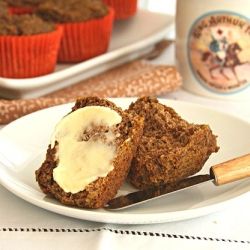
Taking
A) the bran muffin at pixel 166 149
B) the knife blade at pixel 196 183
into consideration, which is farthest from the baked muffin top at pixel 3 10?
the knife blade at pixel 196 183

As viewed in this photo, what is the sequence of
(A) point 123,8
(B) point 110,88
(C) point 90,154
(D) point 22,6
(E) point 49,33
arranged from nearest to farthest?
(C) point 90,154, (B) point 110,88, (E) point 49,33, (D) point 22,6, (A) point 123,8

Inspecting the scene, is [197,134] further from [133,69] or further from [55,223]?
[133,69]

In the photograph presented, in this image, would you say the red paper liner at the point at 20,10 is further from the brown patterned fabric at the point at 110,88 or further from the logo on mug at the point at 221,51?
the logo on mug at the point at 221,51

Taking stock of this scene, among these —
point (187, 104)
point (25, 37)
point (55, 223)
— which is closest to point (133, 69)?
point (25, 37)

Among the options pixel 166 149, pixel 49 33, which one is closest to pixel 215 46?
pixel 49 33

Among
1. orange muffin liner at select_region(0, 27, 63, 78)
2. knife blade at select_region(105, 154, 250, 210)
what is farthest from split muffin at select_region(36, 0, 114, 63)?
knife blade at select_region(105, 154, 250, 210)

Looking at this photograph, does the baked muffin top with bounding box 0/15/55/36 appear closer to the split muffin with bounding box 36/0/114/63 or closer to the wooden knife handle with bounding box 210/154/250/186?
the split muffin with bounding box 36/0/114/63

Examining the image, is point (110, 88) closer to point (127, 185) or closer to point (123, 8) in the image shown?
point (127, 185)
